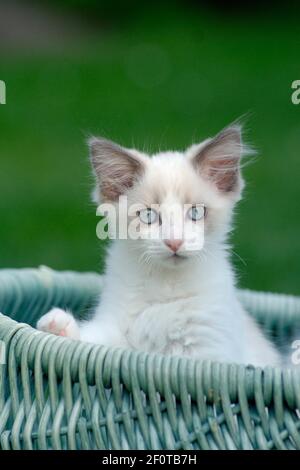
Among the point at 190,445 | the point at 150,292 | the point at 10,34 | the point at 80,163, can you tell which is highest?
the point at 10,34

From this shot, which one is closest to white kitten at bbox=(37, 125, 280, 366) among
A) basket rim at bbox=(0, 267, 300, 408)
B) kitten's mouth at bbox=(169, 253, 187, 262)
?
kitten's mouth at bbox=(169, 253, 187, 262)

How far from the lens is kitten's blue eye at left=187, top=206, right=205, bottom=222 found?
2.15 metres

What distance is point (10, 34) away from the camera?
820cm

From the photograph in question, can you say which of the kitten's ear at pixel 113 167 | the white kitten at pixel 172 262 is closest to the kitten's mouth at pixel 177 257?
the white kitten at pixel 172 262

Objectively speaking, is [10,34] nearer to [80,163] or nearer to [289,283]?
[80,163]

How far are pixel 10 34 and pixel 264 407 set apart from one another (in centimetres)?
692

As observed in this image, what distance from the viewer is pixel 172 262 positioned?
6.96 ft

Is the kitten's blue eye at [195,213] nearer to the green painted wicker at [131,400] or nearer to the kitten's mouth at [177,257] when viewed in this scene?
the kitten's mouth at [177,257]

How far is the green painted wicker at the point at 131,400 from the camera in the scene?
1750 millimetres

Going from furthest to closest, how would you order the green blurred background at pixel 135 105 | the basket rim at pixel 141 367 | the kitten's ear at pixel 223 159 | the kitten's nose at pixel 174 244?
the green blurred background at pixel 135 105
the kitten's ear at pixel 223 159
the kitten's nose at pixel 174 244
the basket rim at pixel 141 367

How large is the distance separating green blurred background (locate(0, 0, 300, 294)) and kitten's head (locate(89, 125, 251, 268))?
0.47 ft

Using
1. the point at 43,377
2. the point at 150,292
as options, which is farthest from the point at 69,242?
the point at 43,377

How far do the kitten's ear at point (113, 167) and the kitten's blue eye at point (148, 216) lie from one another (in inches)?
4.2

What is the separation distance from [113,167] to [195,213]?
0.75 ft
